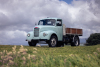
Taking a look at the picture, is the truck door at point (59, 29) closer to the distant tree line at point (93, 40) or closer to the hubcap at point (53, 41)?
the hubcap at point (53, 41)

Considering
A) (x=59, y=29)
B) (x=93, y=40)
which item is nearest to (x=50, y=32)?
(x=59, y=29)

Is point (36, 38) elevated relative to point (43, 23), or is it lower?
lower

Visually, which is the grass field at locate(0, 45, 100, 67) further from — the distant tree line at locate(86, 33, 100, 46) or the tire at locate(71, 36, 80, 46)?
the distant tree line at locate(86, 33, 100, 46)

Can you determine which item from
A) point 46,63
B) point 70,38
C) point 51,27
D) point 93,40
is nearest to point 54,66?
point 46,63

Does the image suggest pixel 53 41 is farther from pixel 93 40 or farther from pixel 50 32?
pixel 93 40

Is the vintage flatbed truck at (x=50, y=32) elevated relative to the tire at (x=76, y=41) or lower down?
→ elevated

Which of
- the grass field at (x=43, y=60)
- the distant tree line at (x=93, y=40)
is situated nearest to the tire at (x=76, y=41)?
the grass field at (x=43, y=60)

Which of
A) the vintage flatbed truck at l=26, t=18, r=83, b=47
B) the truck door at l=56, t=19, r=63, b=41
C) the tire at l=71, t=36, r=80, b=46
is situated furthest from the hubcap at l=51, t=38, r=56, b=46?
the tire at l=71, t=36, r=80, b=46

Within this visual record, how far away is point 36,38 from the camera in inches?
518

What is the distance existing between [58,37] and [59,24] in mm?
1286

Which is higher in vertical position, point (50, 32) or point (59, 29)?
point (59, 29)

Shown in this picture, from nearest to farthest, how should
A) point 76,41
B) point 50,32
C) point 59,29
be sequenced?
point 50,32, point 59,29, point 76,41

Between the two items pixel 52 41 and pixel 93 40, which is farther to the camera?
pixel 93 40

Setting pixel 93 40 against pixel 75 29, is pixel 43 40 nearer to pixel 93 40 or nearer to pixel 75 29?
pixel 75 29
